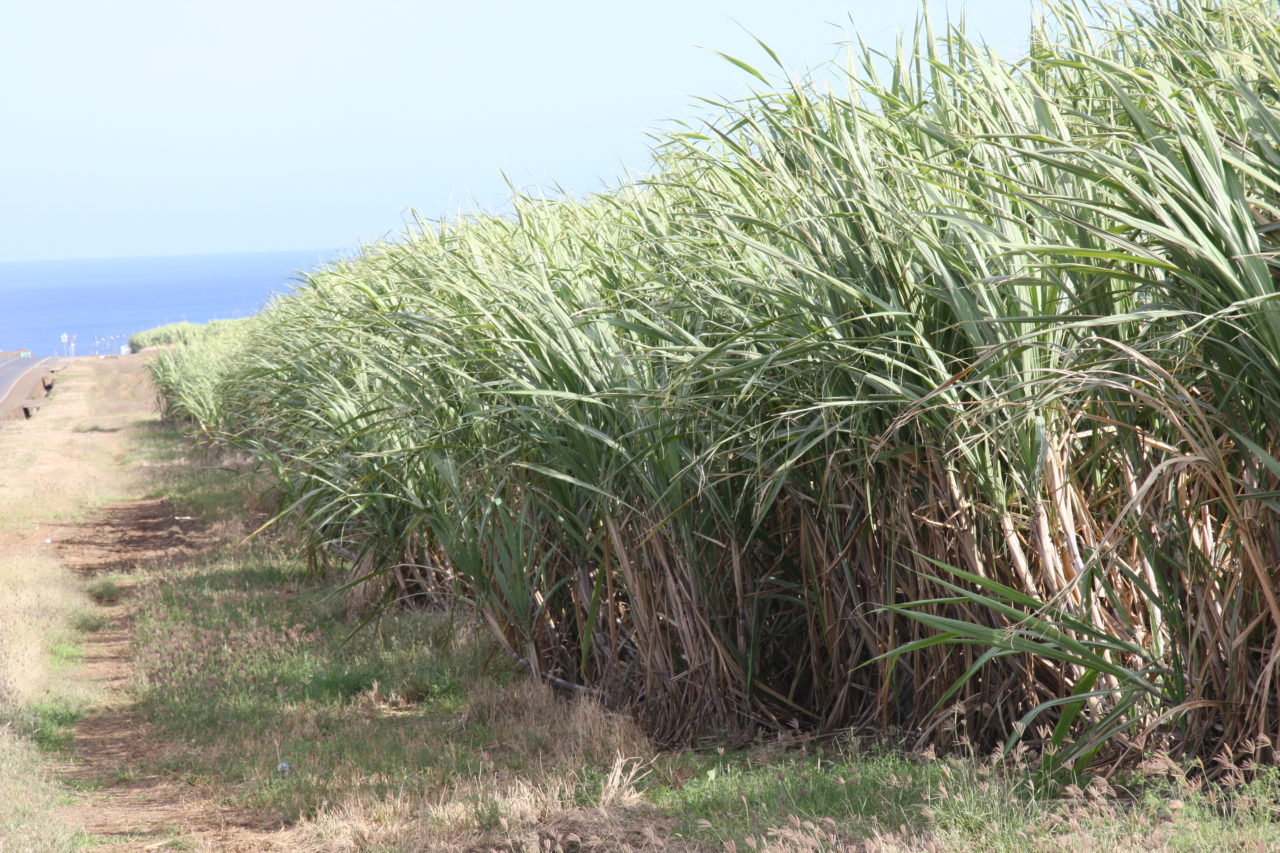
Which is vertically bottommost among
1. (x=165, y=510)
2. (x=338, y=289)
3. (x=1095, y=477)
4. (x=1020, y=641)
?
(x=165, y=510)

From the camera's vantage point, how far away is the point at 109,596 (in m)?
9.96

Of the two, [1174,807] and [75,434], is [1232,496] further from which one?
[75,434]

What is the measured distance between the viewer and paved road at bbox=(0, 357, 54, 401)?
43472mm

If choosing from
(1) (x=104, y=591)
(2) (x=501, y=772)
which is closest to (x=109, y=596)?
(1) (x=104, y=591)

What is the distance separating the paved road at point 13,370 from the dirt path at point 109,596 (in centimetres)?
1776

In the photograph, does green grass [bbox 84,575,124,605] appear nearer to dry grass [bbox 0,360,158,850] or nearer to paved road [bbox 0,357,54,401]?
dry grass [bbox 0,360,158,850]

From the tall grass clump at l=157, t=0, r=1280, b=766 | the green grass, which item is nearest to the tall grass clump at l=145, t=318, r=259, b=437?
the green grass

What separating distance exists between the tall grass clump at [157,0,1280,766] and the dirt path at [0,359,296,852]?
1.65 meters

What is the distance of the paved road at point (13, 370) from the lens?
43.5 m

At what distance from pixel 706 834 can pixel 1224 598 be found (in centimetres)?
157

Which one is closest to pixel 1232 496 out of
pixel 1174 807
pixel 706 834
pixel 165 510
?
pixel 1174 807

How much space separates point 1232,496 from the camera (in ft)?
8.21

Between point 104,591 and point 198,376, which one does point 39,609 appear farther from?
point 198,376

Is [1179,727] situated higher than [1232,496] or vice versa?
[1232,496]
